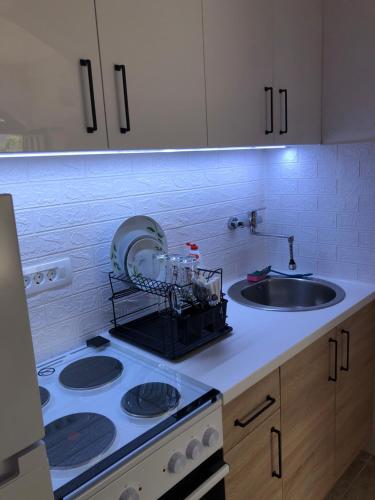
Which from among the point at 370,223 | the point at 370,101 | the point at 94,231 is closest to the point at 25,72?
the point at 94,231

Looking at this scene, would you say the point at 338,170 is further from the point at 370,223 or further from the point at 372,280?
the point at 372,280

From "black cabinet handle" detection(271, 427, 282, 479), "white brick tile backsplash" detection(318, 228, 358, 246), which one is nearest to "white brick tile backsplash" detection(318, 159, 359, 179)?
"white brick tile backsplash" detection(318, 228, 358, 246)

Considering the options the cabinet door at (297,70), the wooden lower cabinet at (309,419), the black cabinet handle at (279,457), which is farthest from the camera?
the cabinet door at (297,70)

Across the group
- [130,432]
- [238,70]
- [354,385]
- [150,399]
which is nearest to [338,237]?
[354,385]

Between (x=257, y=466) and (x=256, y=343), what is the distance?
38 cm

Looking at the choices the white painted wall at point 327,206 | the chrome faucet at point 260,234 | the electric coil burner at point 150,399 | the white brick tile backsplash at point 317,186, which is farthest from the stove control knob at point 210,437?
the white brick tile backsplash at point 317,186

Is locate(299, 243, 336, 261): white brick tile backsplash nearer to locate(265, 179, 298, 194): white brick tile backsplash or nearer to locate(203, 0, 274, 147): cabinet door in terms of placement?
locate(265, 179, 298, 194): white brick tile backsplash

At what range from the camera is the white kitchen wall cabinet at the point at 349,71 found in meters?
1.66

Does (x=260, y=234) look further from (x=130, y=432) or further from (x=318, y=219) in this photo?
(x=130, y=432)

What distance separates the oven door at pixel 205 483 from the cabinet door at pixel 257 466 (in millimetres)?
52

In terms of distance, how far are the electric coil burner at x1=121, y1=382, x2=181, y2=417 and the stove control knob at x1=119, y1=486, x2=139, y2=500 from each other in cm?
17

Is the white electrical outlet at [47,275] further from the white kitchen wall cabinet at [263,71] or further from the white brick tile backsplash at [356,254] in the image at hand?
the white brick tile backsplash at [356,254]

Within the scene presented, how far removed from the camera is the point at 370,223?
1.82 metres

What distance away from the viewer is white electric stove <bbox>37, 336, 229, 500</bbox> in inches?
32.6
